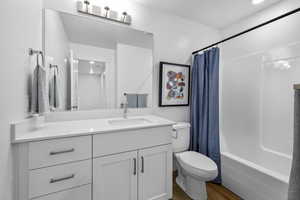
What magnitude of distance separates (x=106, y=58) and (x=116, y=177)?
4.21 ft

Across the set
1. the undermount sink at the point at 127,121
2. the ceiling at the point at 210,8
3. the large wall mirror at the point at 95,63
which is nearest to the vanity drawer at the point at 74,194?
the undermount sink at the point at 127,121

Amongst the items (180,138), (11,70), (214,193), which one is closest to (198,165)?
(180,138)

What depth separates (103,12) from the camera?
158cm

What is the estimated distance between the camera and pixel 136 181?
127 cm

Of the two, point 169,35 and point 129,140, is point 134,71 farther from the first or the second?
point 129,140

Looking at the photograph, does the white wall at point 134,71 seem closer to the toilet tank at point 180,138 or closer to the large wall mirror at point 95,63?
the large wall mirror at point 95,63

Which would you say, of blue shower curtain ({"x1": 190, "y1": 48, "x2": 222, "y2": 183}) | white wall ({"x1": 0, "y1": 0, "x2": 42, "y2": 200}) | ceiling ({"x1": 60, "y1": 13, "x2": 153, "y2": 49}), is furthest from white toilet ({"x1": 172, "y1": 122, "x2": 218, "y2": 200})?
white wall ({"x1": 0, "y1": 0, "x2": 42, "y2": 200})

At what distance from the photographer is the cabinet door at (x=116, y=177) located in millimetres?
1107

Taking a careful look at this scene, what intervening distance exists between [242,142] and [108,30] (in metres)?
2.56

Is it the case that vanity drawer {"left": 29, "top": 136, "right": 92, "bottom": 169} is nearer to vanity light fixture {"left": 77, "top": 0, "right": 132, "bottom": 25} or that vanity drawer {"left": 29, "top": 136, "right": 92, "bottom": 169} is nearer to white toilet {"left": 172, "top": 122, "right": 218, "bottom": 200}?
white toilet {"left": 172, "top": 122, "right": 218, "bottom": 200}

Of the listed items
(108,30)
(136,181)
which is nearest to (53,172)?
(136,181)

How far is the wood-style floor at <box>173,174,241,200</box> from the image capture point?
5.08 ft

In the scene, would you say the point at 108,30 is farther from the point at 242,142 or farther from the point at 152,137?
the point at 242,142

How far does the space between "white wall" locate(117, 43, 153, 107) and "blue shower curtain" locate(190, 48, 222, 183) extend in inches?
28.0
